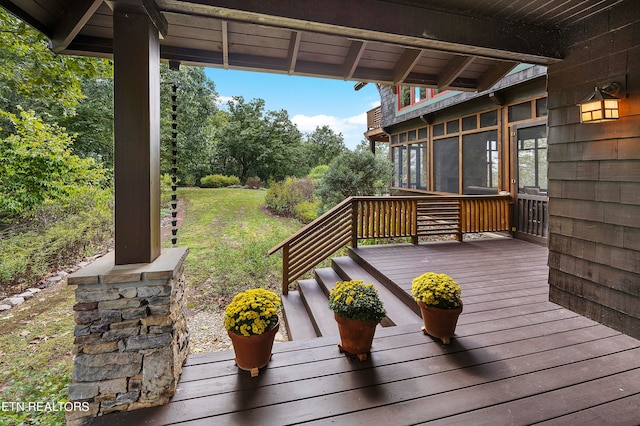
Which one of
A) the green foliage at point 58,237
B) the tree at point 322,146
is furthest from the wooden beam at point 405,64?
the tree at point 322,146

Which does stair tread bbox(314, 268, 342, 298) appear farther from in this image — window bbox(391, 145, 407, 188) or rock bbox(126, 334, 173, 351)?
window bbox(391, 145, 407, 188)

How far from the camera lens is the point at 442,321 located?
2.40 meters

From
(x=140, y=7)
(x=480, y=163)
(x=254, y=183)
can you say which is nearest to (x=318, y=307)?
(x=140, y=7)

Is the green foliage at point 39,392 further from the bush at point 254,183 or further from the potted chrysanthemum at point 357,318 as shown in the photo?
the bush at point 254,183

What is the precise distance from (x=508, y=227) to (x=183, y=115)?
436 inches

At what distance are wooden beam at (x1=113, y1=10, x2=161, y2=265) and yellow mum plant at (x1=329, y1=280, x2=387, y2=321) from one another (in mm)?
1363

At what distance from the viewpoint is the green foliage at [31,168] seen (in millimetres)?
5371

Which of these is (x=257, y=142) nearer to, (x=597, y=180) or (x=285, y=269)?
(x=285, y=269)

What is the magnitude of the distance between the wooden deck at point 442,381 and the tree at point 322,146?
19.8 m

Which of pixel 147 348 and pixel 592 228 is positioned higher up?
pixel 592 228

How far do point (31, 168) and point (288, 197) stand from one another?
6840 mm

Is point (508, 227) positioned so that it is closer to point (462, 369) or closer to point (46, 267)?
point (462, 369)

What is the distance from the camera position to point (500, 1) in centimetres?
228

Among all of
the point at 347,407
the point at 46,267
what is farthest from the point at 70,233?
the point at 347,407
